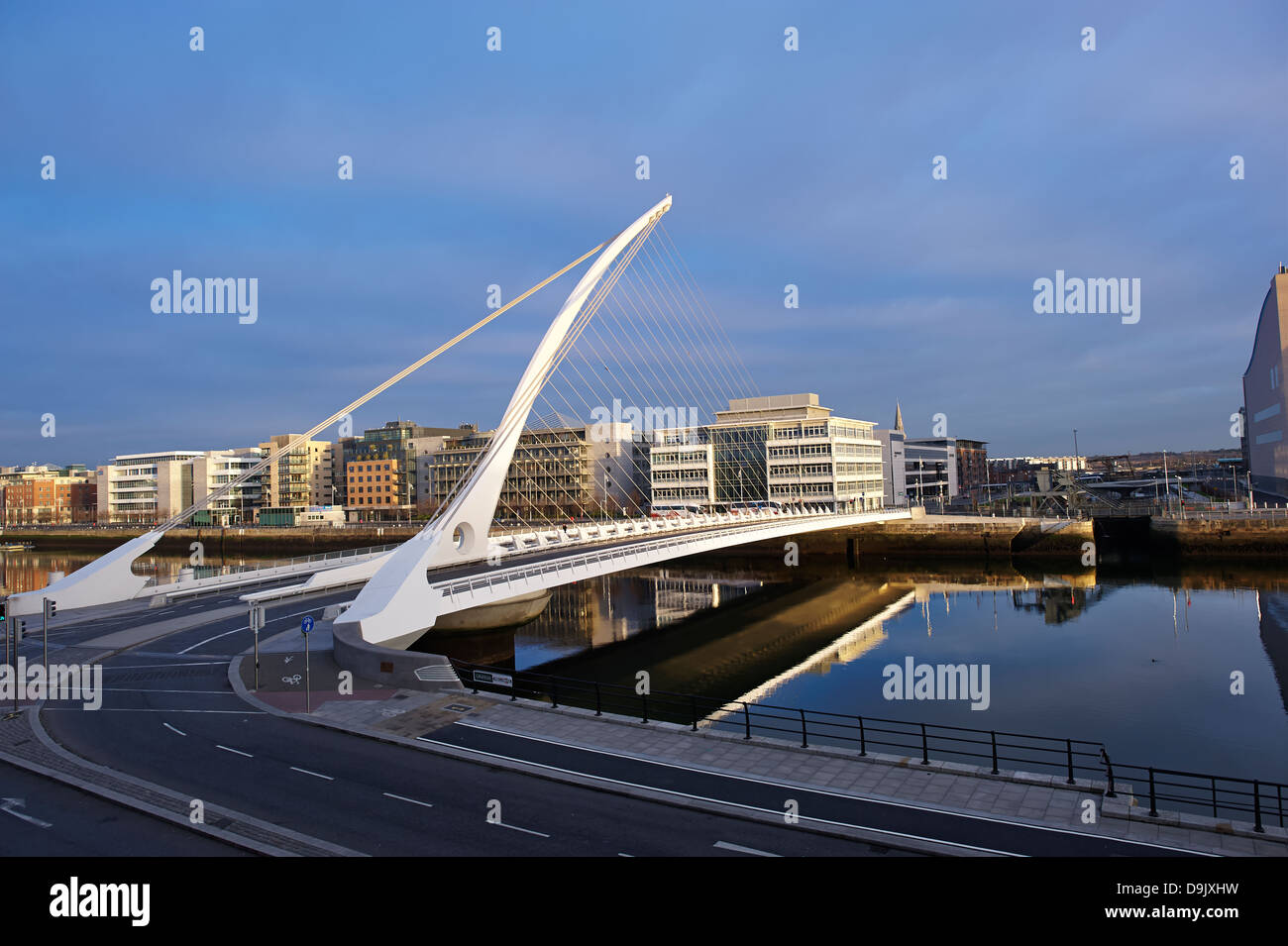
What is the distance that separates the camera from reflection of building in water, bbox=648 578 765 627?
42822mm

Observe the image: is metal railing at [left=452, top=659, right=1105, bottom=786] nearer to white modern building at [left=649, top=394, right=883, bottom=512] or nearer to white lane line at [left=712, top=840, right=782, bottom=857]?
white lane line at [left=712, top=840, right=782, bottom=857]

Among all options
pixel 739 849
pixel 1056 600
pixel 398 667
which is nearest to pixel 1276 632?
pixel 1056 600

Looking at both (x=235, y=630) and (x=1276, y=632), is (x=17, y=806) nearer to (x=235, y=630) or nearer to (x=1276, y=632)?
(x=235, y=630)

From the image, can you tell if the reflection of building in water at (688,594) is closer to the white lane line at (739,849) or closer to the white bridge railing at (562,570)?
the white bridge railing at (562,570)

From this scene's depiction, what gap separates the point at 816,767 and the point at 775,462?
67.6m

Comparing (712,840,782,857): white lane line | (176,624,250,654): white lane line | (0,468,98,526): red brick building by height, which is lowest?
(712,840,782,857): white lane line

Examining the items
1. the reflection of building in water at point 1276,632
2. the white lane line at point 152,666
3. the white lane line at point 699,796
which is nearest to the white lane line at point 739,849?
the white lane line at point 699,796

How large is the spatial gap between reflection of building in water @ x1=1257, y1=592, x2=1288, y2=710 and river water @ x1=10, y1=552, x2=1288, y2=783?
0.10 metres

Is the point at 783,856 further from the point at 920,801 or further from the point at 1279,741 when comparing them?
the point at 1279,741

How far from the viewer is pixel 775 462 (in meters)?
78.4

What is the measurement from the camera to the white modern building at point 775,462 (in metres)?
76.2

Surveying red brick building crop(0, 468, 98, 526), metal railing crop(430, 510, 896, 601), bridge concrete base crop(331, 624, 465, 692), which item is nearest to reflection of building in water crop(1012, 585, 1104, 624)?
metal railing crop(430, 510, 896, 601)

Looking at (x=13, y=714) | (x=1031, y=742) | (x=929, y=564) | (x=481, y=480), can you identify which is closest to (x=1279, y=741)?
(x=1031, y=742)
